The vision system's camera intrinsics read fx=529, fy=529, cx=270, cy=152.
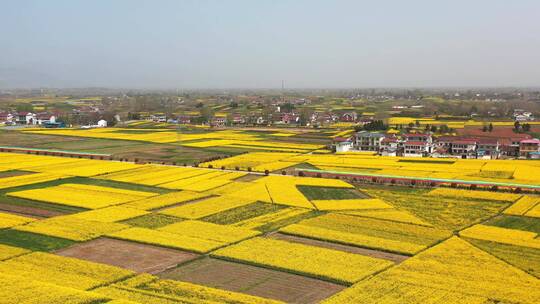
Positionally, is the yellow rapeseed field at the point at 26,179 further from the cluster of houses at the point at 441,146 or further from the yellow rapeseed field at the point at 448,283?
the cluster of houses at the point at 441,146

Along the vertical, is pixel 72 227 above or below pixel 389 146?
below

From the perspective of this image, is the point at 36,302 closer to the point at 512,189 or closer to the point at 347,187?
the point at 347,187

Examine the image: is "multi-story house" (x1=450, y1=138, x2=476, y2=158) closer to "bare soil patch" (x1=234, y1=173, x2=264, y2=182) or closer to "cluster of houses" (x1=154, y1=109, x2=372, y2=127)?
"bare soil patch" (x1=234, y1=173, x2=264, y2=182)

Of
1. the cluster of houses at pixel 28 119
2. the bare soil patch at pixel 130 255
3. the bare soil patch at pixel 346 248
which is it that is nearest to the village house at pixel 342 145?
the bare soil patch at pixel 346 248

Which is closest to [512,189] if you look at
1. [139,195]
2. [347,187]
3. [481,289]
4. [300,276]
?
[347,187]

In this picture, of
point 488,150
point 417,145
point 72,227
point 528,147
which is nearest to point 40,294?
point 72,227

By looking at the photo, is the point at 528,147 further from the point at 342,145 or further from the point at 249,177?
the point at 249,177
